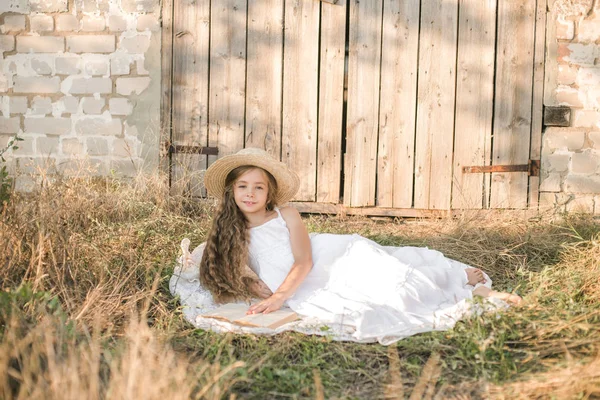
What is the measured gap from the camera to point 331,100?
16.4 feet

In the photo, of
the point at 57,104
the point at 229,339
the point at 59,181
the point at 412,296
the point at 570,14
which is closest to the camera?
the point at 229,339

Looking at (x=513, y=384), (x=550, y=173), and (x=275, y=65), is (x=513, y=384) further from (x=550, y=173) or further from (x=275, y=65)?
(x=275, y=65)

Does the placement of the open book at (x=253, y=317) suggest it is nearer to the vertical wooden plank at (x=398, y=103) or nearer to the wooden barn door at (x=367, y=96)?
the wooden barn door at (x=367, y=96)

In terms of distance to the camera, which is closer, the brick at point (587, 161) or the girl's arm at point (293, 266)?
the girl's arm at point (293, 266)

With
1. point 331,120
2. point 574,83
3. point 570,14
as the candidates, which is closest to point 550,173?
point 574,83

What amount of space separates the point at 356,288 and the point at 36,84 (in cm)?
338

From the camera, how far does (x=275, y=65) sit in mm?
4988

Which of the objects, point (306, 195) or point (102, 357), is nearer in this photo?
point (102, 357)

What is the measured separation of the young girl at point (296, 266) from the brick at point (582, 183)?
6.50 feet

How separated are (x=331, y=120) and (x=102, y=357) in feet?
10.5

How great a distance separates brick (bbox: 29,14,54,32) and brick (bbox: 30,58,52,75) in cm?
24

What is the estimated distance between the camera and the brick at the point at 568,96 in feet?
15.6

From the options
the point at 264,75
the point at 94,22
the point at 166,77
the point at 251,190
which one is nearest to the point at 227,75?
the point at 264,75

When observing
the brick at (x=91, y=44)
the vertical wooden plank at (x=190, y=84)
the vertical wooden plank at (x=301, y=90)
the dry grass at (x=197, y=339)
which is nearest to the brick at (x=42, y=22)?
the brick at (x=91, y=44)
